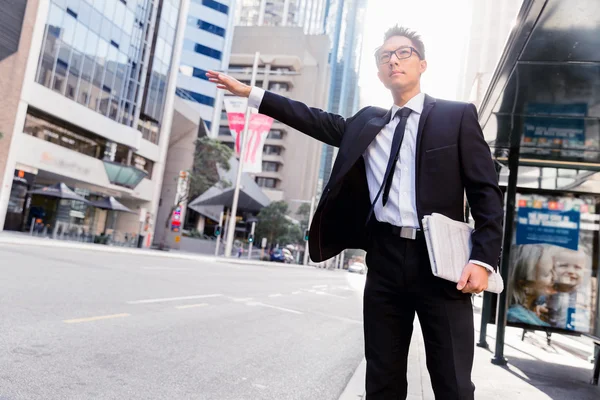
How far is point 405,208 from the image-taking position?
7.77ft

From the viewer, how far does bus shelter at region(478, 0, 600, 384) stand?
540 centimetres

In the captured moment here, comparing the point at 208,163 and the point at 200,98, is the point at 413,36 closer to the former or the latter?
the point at 208,163

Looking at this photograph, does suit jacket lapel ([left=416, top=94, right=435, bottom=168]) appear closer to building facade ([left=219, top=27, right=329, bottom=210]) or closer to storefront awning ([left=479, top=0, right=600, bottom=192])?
storefront awning ([left=479, top=0, right=600, bottom=192])

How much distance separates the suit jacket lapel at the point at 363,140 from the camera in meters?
2.54

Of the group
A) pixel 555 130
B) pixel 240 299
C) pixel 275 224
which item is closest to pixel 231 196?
pixel 275 224

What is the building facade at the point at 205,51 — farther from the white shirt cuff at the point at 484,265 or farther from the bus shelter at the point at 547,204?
the white shirt cuff at the point at 484,265

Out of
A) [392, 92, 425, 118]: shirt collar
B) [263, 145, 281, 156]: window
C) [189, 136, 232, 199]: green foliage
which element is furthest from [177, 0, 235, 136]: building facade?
[392, 92, 425, 118]: shirt collar

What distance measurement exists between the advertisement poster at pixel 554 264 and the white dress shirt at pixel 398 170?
546 centimetres

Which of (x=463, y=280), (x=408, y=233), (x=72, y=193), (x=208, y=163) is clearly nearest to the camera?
(x=463, y=280)

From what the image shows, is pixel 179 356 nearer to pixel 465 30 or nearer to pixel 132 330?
pixel 132 330

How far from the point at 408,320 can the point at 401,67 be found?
4.04 feet

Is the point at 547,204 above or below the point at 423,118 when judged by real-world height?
above

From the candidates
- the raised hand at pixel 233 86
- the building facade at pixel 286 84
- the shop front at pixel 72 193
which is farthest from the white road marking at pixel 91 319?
the building facade at pixel 286 84

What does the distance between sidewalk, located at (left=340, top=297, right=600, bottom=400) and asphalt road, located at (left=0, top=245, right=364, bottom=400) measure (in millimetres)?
711
